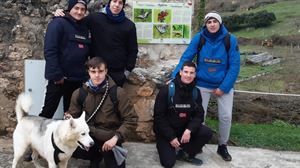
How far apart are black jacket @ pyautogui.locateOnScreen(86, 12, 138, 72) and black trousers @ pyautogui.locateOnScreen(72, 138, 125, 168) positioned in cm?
97

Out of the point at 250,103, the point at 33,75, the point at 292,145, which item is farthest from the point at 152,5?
the point at 250,103

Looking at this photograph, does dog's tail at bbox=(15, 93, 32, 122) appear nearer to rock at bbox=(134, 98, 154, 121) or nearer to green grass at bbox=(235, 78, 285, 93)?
rock at bbox=(134, 98, 154, 121)

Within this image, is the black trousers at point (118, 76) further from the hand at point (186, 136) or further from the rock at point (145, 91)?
the hand at point (186, 136)

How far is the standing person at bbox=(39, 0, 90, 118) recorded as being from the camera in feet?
15.9

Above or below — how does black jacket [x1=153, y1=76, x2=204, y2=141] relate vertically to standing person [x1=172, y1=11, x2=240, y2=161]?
below

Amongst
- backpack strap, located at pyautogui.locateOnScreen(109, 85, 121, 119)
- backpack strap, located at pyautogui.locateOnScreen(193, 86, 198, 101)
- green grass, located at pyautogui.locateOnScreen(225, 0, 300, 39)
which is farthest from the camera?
green grass, located at pyautogui.locateOnScreen(225, 0, 300, 39)

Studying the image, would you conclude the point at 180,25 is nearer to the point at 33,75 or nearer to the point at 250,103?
the point at 33,75

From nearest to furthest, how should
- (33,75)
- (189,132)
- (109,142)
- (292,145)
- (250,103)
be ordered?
1. (109,142)
2. (189,132)
3. (33,75)
4. (292,145)
5. (250,103)

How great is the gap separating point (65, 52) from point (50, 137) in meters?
1.01

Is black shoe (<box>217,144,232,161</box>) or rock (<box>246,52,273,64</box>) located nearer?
black shoe (<box>217,144,232,161</box>)

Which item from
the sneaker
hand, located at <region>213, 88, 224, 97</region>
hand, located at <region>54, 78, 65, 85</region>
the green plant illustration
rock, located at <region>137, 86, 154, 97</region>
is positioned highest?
the green plant illustration

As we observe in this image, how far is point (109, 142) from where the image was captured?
4.65m

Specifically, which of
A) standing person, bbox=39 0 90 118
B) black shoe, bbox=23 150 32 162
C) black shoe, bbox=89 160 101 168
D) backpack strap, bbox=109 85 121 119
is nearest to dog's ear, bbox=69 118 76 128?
backpack strap, bbox=109 85 121 119

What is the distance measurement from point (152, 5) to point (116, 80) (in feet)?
4.02
